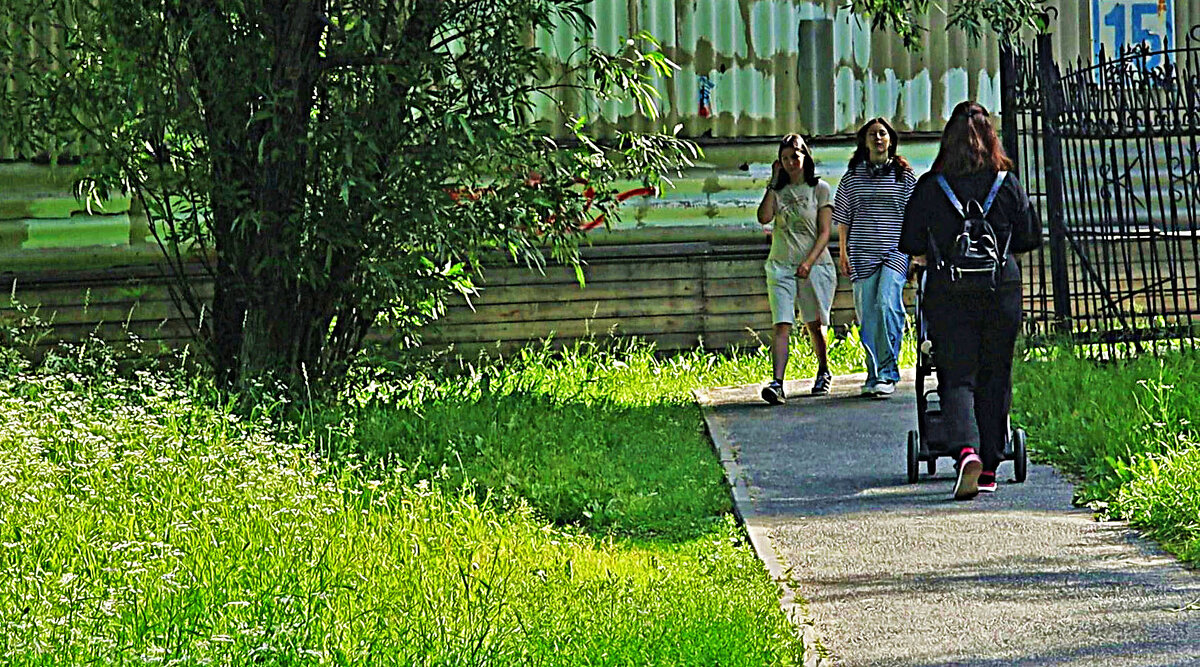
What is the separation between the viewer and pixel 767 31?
13859 mm

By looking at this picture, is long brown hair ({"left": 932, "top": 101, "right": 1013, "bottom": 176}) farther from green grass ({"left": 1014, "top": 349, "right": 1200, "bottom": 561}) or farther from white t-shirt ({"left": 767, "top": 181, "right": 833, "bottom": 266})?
white t-shirt ({"left": 767, "top": 181, "right": 833, "bottom": 266})

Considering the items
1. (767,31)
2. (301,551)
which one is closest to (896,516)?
(301,551)

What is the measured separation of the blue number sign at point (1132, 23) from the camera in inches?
561

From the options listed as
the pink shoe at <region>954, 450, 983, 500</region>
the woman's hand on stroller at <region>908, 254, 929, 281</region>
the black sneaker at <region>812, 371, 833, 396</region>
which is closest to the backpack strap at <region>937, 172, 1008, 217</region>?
the woman's hand on stroller at <region>908, 254, 929, 281</region>

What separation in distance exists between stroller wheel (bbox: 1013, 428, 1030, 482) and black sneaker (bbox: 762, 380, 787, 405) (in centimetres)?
281

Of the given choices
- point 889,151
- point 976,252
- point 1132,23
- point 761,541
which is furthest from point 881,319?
point 1132,23

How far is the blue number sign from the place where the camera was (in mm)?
14258

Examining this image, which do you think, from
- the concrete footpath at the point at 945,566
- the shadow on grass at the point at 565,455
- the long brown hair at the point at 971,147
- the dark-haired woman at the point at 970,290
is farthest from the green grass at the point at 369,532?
the long brown hair at the point at 971,147

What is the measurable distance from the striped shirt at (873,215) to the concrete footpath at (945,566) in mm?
1579

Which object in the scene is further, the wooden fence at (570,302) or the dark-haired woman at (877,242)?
the wooden fence at (570,302)

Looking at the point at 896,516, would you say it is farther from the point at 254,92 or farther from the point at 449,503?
the point at 254,92

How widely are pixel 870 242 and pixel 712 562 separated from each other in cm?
440

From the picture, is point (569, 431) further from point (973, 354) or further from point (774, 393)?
point (973, 354)

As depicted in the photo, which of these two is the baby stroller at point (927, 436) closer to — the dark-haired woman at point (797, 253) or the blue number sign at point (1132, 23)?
the dark-haired woman at point (797, 253)
